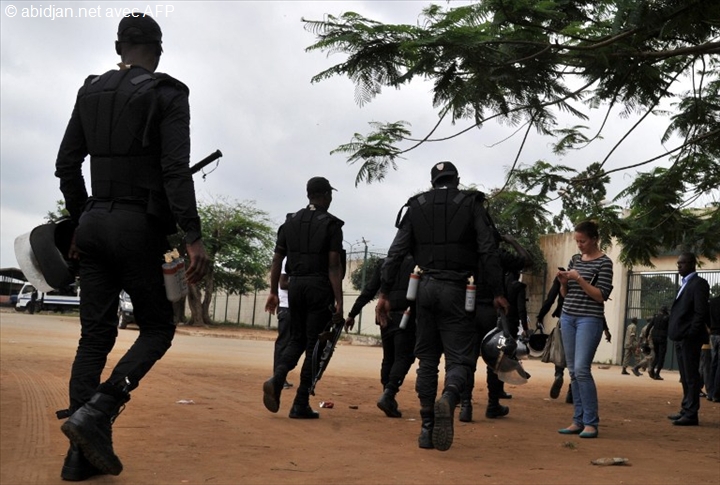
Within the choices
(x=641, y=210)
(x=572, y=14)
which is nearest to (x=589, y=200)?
(x=641, y=210)

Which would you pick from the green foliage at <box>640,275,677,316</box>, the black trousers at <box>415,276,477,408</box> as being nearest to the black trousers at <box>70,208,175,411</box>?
the black trousers at <box>415,276,477,408</box>

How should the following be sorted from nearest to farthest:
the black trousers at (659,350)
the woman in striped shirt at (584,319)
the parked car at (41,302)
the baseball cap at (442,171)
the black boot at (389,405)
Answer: the baseball cap at (442,171), the woman in striped shirt at (584,319), the black boot at (389,405), the black trousers at (659,350), the parked car at (41,302)

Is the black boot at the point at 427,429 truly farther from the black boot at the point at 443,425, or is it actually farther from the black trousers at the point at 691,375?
the black trousers at the point at 691,375

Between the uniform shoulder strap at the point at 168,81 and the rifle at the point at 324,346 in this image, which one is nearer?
the uniform shoulder strap at the point at 168,81

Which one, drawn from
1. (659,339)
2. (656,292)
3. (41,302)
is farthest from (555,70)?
(41,302)

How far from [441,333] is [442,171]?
1.23 metres

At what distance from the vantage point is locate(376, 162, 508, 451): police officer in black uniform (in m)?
6.68

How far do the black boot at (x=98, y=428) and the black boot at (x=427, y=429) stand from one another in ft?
8.50

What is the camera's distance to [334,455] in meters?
6.07

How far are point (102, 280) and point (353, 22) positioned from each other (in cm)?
382

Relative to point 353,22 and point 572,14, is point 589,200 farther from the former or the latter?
point 353,22

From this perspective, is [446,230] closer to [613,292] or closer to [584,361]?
[584,361]

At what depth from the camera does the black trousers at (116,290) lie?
15.9 ft

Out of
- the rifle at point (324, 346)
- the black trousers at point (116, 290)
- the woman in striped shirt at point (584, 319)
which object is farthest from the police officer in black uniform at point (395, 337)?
the black trousers at point (116, 290)
